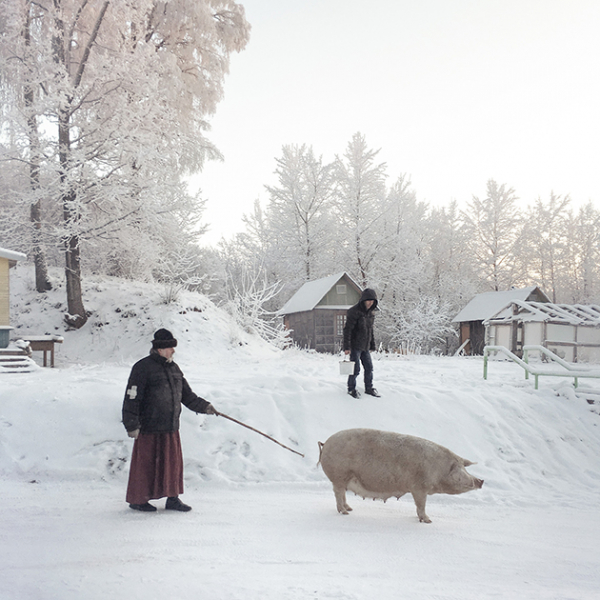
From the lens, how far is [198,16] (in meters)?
18.5

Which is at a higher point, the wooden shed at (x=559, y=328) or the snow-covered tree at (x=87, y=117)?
the snow-covered tree at (x=87, y=117)

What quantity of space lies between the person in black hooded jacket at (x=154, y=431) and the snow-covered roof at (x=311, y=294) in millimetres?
19731

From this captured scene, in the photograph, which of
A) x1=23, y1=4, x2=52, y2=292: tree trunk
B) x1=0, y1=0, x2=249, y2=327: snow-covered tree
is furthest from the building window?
x1=23, y1=4, x2=52, y2=292: tree trunk

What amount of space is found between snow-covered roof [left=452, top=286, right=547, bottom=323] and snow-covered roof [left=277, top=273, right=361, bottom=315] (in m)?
6.03

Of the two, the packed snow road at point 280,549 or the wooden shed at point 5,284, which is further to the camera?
A: the wooden shed at point 5,284

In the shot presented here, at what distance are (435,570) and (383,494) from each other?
4.01ft

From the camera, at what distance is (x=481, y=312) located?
2603 cm

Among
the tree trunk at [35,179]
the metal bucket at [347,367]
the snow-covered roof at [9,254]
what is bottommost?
the metal bucket at [347,367]

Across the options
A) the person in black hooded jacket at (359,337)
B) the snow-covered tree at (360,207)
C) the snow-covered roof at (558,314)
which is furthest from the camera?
the snow-covered tree at (360,207)

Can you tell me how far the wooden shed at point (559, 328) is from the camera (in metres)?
20.1

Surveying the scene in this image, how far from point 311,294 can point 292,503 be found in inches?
896

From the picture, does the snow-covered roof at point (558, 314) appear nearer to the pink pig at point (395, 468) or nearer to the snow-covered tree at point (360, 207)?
the snow-covered tree at point (360, 207)

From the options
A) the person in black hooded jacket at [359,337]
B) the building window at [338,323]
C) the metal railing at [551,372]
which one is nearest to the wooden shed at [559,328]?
the building window at [338,323]

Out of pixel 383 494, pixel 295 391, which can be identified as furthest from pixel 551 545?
pixel 295 391
